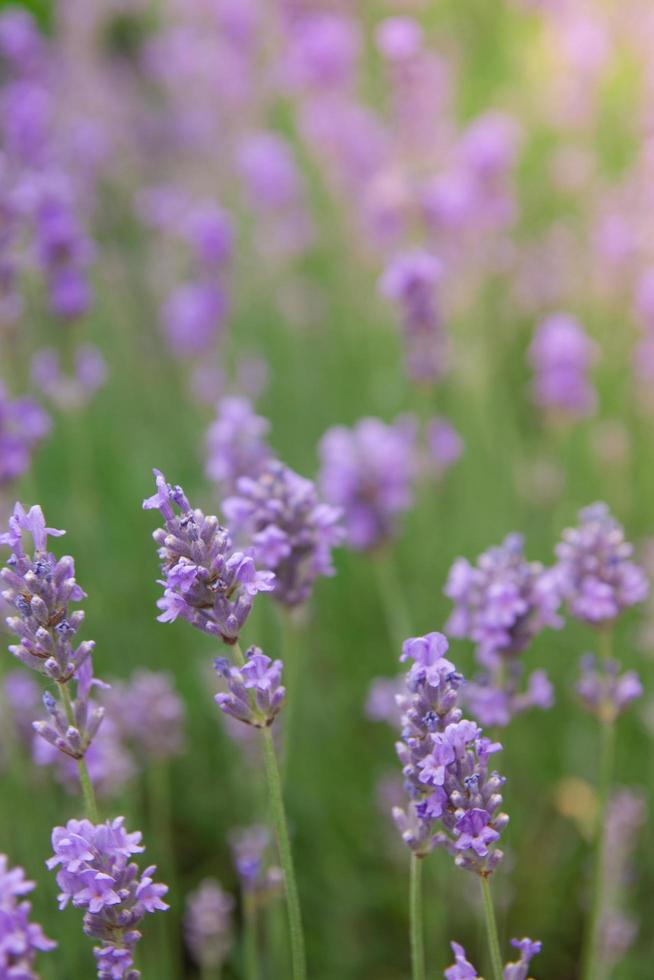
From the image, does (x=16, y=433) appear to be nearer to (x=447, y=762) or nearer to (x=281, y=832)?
(x=281, y=832)

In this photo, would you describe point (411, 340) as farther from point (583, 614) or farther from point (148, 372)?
point (148, 372)

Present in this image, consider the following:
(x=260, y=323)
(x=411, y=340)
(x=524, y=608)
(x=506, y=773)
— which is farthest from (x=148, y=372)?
(x=524, y=608)

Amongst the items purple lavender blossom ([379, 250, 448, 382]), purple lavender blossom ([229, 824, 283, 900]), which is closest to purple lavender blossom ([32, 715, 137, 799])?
purple lavender blossom ([229, 824, 283, 900])

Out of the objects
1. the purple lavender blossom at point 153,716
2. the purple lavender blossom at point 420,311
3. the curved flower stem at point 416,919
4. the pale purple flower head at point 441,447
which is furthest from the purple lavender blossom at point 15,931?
the pale purple flower head at point 441,447

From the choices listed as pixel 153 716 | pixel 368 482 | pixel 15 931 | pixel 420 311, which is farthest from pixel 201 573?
pixel 420 311

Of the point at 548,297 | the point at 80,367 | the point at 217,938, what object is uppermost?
the point at 548,297

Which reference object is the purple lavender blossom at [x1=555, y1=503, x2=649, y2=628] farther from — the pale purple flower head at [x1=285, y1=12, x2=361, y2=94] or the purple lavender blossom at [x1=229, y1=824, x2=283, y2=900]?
the pale purple flower head at [x1=285, y1=12, x2=361, y2=94]

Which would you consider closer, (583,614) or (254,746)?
(583,614)
